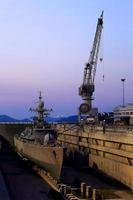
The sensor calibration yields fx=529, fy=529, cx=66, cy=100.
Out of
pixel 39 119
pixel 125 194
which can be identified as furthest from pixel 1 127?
pixel 125 194

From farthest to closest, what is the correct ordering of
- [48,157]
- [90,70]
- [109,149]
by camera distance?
[90,70], [109,149], [48,157]

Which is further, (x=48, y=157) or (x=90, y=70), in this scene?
(x=90, y=70)

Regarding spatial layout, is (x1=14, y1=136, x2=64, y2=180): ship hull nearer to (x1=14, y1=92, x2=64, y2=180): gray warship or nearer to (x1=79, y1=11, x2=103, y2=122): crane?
(x1=14, y1=92, x2=64, y2=180): gray warship

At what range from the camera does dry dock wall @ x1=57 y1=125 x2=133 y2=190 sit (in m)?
61.4

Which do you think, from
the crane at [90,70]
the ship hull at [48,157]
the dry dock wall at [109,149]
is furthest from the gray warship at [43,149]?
the crane at [90,70]

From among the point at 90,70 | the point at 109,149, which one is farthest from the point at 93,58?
the point at 109,149

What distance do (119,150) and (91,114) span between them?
63931mm

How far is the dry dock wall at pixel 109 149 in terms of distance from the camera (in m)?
61.4

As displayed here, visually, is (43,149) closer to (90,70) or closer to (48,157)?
(48,157)

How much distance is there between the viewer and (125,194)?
54.9 metres

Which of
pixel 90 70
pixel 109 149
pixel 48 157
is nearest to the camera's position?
pixel 48 157

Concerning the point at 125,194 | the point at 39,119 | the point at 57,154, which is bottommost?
the point at 125,194

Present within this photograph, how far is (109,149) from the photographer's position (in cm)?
6956

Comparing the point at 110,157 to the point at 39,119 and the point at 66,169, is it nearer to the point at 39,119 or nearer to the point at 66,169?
the point at 66,169
